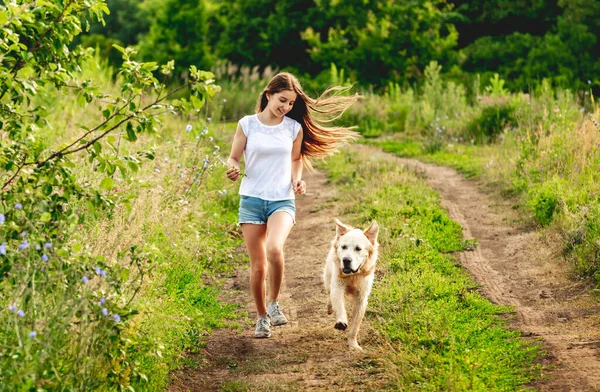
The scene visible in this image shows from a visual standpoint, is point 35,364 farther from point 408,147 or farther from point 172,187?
point 408,147

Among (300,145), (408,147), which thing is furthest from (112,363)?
(408,147)

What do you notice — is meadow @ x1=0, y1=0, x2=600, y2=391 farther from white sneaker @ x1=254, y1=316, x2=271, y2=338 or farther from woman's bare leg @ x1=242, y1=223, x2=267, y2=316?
woman's bare leg @ x1=242, y1=223, x2=267, y2=316

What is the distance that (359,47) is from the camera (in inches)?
1091

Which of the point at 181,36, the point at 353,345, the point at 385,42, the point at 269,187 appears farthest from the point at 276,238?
the point at 181,36

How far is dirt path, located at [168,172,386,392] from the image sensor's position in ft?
18.1

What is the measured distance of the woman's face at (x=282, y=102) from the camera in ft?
21.2

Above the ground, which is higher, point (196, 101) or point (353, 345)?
point (196, 101)

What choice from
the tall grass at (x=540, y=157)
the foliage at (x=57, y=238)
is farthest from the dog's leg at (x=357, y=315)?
the tall grass at (x=540, y=157)

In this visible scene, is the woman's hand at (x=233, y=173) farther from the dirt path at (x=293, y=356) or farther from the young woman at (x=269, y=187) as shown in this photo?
the dirt path at (x=293, y=356)

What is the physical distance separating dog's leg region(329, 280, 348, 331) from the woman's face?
149 cm

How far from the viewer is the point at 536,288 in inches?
299

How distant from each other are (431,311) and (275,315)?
133 cm

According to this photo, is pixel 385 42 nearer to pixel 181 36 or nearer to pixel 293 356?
pixel 181 36

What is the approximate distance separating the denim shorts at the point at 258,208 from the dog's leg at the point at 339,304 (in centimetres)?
74
